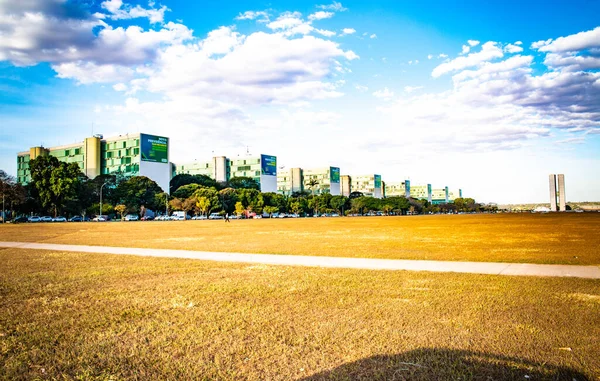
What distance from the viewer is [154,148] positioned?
125875 millimetres

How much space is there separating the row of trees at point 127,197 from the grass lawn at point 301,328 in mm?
74113

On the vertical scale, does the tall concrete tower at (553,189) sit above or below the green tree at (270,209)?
above

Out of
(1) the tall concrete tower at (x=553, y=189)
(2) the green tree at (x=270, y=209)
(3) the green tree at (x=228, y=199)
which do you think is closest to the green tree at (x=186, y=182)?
(3) the green tree at (x=228, y=199)

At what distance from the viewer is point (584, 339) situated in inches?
222

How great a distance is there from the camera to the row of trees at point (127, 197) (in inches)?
3078

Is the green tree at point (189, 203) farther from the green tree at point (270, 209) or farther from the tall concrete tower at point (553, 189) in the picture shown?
the tall concrete tower at point (553, 189)

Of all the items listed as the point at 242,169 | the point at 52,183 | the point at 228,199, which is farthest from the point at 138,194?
the point at 242,169

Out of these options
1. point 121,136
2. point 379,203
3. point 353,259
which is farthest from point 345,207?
→ point 353,259

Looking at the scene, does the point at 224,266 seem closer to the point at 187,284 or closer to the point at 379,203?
the point at 187,284

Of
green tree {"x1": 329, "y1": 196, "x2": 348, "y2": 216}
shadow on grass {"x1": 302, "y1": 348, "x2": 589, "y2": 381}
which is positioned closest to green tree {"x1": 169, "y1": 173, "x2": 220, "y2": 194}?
green tree {"x1": 329, "y1": 196, "x2": 348, "y2": 216}

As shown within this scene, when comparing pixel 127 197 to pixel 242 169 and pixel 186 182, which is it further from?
pixel 242 169

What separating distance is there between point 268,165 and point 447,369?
176898 mm

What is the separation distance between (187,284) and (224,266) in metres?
3.09

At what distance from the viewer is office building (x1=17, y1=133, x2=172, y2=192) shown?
4818 inches
